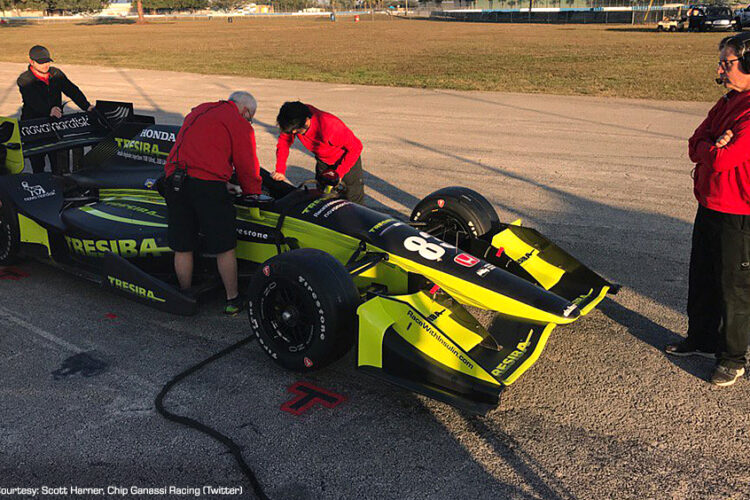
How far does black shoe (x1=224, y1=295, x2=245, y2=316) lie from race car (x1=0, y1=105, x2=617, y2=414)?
0.83 feet

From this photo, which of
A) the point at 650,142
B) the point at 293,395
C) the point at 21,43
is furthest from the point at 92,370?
the point at 21,43

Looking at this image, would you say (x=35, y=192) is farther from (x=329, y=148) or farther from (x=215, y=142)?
(x=329, y=148)

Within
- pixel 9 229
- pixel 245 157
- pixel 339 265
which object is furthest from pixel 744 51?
pixel 9 229

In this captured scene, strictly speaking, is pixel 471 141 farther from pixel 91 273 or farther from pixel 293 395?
pixel 293 395

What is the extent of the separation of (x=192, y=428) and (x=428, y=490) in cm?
147

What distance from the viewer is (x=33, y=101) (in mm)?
8562

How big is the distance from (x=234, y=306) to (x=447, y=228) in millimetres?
1960

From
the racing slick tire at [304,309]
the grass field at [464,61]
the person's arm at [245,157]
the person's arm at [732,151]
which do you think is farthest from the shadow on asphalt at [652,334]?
the grass field at [464,61]

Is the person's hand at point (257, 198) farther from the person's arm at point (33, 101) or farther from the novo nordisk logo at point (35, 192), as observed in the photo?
the person's arm at point (33, 101)

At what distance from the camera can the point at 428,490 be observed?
132 inches

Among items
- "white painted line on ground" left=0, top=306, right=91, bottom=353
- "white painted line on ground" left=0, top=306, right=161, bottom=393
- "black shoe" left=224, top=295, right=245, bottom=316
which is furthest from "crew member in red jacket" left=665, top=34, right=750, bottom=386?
"white painted line on ground" left=0, top=306, right=91, bottom=353

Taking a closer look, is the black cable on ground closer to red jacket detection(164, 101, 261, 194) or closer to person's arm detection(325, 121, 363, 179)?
red jacket detection(164, 101, 261, 194)

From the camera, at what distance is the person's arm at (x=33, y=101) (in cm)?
852

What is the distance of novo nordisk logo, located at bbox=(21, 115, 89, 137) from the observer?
683 centimetres
